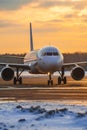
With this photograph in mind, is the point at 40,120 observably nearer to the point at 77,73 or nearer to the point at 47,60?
the point at 47,60

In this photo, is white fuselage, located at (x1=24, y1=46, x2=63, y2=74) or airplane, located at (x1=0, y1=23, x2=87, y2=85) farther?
airplane, located at (x1=0, y1=23, x2=87, y2=85)

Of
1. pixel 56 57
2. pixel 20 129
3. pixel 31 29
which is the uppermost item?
pixel 31 29

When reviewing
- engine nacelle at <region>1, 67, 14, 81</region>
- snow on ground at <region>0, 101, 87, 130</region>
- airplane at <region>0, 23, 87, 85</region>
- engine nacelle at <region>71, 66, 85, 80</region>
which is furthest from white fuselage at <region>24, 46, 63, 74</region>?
snow on ground at <region>0, 101, 87, 130</region>

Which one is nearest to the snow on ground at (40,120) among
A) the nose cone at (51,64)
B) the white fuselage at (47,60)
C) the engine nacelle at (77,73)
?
the nose cone at (51,64)

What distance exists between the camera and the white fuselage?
35.1 m

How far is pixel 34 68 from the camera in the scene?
38.4 metres

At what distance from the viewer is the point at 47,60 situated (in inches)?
1399

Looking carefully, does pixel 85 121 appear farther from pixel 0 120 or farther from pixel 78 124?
pixel 0 120

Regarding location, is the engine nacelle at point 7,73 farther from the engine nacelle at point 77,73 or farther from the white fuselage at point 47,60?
the engine nacelle at point 77,73

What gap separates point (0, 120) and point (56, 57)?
23402 millimetres

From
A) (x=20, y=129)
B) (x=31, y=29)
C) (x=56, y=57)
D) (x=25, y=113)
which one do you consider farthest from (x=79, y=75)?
(x=20, y=129)

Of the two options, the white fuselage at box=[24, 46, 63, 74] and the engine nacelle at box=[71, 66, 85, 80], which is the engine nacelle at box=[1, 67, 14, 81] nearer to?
the white fuselage at box=[24, 46, 63, 74]

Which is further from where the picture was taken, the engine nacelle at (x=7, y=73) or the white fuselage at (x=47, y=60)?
the engine nacelle at (x=7, y=73)

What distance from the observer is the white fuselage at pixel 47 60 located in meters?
35.1
